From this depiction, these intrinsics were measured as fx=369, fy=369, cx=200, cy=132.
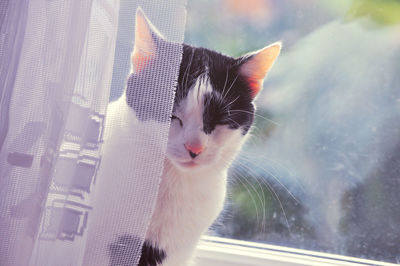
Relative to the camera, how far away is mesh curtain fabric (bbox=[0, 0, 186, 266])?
646 millimetres

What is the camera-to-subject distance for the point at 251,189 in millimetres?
1192

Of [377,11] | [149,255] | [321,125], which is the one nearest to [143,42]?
[149,255]

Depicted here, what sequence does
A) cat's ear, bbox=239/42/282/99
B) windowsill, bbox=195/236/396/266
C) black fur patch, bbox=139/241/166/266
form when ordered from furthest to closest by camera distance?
windowsill, bbox=195/236/396/266 < cat's ear, bbox=239/42/282/99 < black fur patch, bbox=139/241/166/266

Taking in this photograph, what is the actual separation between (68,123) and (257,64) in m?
0.47

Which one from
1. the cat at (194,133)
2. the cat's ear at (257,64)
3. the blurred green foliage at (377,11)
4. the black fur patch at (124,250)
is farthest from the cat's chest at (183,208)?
the blurred green foliage at (377,11)

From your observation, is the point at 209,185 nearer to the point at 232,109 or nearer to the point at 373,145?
the point at 232,109

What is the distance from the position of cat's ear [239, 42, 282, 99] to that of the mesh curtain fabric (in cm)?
28

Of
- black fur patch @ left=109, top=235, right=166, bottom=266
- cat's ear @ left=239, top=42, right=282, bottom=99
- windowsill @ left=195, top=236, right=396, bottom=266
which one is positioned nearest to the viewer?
black fur patch @ left=109, top=235, right=166, bottom=266

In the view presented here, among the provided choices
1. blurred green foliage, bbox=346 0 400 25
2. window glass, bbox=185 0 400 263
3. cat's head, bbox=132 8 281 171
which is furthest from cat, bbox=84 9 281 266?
blurred green foliage, bbox=346 0 400 25

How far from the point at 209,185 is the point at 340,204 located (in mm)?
576

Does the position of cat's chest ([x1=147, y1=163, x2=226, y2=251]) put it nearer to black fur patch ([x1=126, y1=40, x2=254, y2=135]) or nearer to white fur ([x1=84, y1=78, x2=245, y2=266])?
white fur ([x1=84, y1=78, x2=245, y2=266])

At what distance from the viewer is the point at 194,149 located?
758 mm

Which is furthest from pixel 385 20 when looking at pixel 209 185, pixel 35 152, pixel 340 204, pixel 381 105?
pixel 35 152

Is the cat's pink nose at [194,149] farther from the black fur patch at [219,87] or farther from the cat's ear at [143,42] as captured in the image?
the cat's ear at [143,42]
